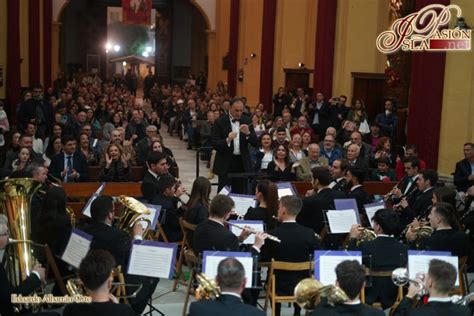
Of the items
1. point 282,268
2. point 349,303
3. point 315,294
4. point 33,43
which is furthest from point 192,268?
point 33,43

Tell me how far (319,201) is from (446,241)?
6.54ft

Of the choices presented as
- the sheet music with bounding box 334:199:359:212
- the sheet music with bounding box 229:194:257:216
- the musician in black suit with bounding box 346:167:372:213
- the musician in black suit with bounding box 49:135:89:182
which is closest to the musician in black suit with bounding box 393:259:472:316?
the sheet music with bounding box 334:199:359:212

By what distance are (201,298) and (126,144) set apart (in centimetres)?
884

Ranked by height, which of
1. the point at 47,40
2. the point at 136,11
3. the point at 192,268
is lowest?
the point at 192,268

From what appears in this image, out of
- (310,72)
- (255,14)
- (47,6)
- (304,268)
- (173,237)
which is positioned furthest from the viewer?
(47,6)

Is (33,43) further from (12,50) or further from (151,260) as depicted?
(151,260)

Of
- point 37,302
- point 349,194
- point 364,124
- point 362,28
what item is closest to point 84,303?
point 37,302

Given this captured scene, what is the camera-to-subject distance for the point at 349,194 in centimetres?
1048

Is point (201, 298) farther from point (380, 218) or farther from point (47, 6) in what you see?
point (47, 6)

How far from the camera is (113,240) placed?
7.37 m

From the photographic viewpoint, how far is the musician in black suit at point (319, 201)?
31.6 feet

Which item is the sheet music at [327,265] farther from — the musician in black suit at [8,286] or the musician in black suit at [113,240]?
the musician in black suit at [8,286]

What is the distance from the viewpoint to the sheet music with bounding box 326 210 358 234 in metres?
8.87

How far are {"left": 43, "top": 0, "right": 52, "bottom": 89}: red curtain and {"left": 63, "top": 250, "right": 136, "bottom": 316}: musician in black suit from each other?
99.3 ft
